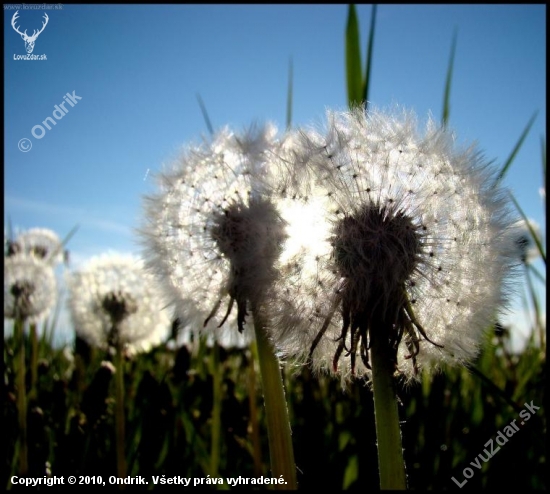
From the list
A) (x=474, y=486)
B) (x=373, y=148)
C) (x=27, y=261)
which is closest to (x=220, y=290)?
(x=373, y=148)

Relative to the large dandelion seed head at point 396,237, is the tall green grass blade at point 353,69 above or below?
above

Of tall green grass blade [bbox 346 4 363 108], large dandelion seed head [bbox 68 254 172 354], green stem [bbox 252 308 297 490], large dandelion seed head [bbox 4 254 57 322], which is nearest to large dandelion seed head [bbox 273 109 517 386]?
green stem [bbox 252 308 297 490]

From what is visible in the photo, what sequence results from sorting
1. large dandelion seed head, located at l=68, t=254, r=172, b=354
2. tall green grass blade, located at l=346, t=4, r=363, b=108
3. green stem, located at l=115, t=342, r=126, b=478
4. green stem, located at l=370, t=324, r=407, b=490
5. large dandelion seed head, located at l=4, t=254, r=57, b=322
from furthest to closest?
large dandelion seed head, located at l=4, t=254, r=57, b=322 < large dandelion seed head, located at l=68, t=254, r=172, b=354 < green stem, located at l=115, t=342, r=126, b=478 < tall green grass blade, located at l=346, t=4, r=363, b=108 < green stem, located at l=370, t=324, r=407, b=490

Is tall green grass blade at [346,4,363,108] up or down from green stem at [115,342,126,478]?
up

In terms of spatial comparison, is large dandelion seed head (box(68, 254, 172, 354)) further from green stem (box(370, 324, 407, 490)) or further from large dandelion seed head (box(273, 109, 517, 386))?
green stem (box(370, 324, 407, 490))

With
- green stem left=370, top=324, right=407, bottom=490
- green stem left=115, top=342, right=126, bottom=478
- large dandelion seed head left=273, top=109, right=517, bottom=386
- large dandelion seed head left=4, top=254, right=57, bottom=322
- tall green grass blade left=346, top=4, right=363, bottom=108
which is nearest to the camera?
green stem left=370, top=324, right=407, bottom=490

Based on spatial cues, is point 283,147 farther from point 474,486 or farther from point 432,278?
point 474,486

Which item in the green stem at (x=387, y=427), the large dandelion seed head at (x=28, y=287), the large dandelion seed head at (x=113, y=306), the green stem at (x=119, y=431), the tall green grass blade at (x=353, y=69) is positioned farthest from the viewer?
the large dandelion seed head at (x=28, y=287)

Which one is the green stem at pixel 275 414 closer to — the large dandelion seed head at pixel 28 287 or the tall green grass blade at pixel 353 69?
the tall green grass blade at pixel 353 69

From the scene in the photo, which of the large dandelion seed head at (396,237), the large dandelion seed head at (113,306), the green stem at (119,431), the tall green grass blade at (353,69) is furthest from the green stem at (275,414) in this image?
the large dandelion seed head at (113,306)
